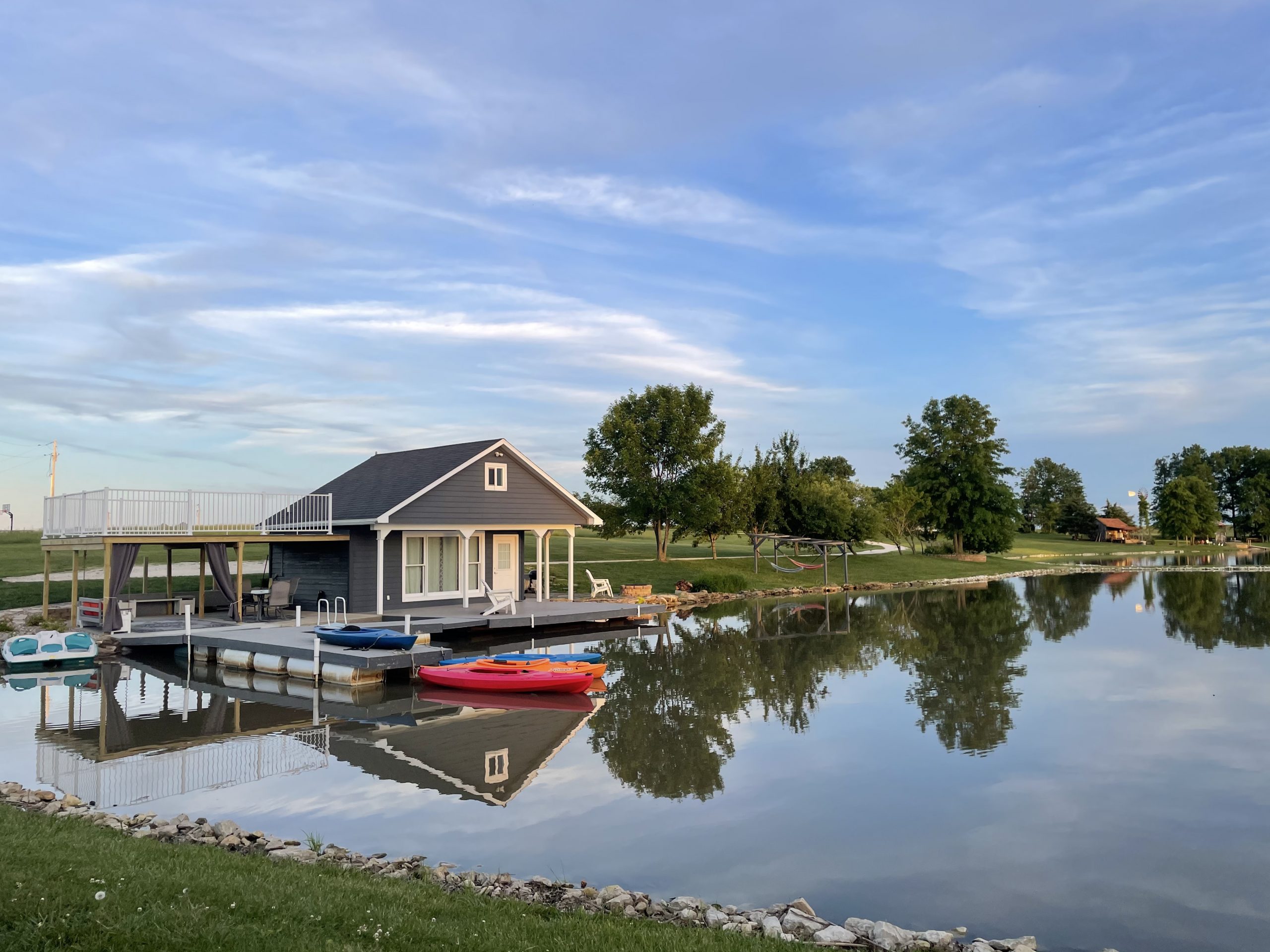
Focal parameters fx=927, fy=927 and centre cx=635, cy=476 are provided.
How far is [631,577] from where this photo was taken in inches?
1772

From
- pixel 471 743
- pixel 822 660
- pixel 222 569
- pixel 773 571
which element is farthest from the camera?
pixel 773 571

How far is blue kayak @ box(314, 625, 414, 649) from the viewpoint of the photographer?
20.9 meters

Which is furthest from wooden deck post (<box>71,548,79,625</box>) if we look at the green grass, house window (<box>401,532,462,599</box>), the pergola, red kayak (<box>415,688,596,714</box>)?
the pergola

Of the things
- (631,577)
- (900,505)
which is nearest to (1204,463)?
(900,505)

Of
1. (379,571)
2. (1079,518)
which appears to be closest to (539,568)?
(379,571)

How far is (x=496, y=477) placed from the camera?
3075 cm

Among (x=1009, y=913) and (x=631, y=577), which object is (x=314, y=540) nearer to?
(x=631, y=577)

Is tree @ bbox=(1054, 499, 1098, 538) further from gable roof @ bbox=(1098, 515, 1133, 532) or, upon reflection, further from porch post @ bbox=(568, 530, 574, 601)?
porch post @ bbox=(568, 530, 574, 601)

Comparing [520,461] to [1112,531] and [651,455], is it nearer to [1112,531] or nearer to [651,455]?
[651,455]

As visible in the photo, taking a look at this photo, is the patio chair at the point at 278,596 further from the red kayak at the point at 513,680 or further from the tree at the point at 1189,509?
the tree at the point at 1189,509

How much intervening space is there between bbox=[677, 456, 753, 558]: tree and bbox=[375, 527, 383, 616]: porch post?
24.2 metres

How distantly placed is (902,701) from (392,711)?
10064 millimetres

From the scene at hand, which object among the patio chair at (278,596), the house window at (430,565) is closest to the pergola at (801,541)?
the house window at (430,565)

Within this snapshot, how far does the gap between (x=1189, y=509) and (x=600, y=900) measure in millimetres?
120624
